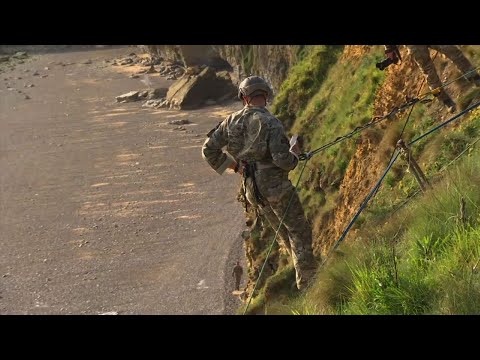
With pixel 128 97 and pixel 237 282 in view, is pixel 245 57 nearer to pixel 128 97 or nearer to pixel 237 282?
pixel 128 97

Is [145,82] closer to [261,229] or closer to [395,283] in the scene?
[261,229]

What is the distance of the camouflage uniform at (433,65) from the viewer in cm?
857

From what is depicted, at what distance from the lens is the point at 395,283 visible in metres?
3.74

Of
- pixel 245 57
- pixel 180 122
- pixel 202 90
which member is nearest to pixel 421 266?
pixel 245 57

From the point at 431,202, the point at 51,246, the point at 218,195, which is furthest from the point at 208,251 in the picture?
the point at 431,202

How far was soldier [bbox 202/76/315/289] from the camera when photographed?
246 inches

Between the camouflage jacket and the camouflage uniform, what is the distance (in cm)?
339

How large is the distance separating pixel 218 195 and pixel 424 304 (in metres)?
31.2

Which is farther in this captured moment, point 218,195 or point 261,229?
point 218,195

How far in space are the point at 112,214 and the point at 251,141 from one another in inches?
1203

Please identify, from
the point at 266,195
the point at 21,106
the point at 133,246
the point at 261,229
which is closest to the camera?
the point at 266,195

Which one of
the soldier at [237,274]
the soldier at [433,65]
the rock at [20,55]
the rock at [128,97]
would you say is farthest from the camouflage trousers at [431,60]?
the rock at [20,55]

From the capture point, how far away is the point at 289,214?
6.76 metres
